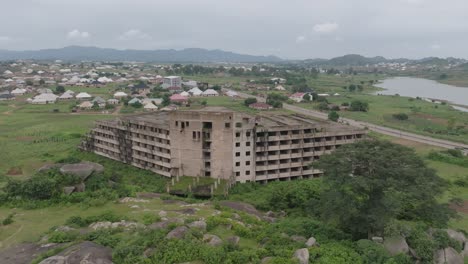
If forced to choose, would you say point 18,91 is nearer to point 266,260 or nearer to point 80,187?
point 80,187

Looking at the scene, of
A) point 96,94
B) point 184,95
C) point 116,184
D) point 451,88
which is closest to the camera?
point 116,184

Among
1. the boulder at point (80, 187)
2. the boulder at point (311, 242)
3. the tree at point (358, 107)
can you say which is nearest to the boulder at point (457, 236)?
the boulder at point (311, 242)

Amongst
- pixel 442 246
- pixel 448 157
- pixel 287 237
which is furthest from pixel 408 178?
pixel 448 157

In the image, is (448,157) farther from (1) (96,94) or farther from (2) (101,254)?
(1) (96,94)

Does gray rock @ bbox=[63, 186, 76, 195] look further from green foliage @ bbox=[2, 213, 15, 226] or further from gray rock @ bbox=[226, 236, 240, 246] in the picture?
gray rock @ bbox=[226, 236, 240, 246]

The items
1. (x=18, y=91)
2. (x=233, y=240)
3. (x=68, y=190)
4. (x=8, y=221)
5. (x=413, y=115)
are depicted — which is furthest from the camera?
(x=18, y=91)

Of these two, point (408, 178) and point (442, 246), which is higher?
point (408, 178)

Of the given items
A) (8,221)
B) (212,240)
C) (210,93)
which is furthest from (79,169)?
(210,93)
